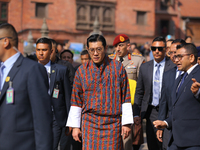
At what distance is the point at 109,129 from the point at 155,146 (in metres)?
2.03

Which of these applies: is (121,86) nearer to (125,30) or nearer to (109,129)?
(109,129)

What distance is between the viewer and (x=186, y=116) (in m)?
4.29

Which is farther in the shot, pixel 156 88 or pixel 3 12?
pixel 3 12

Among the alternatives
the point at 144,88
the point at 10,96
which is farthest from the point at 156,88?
the point at 10,96

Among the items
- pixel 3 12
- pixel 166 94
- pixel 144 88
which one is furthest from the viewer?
pixel 3 12

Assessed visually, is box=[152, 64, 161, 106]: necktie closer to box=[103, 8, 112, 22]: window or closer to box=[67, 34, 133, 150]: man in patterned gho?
box=[67, 34, 133, 150]: man in patterned gho

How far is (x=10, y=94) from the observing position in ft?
9.79

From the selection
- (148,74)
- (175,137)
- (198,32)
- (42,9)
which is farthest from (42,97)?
(198,32)

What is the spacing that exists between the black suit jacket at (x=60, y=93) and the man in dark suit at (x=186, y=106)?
1.62 metres

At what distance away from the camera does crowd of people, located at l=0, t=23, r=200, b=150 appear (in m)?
3.05

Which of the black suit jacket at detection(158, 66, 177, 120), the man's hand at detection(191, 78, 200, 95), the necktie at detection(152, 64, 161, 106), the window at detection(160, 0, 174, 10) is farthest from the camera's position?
the window at detection(160, 0, 174, 10)

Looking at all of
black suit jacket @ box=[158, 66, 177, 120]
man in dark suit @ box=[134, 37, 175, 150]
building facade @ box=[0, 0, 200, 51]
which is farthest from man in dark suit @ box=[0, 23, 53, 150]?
building facade @ box=[0, 0, 200, 51]

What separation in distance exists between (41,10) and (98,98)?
27940mm

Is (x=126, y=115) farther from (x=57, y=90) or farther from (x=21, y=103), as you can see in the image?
(x=21, y=103)
